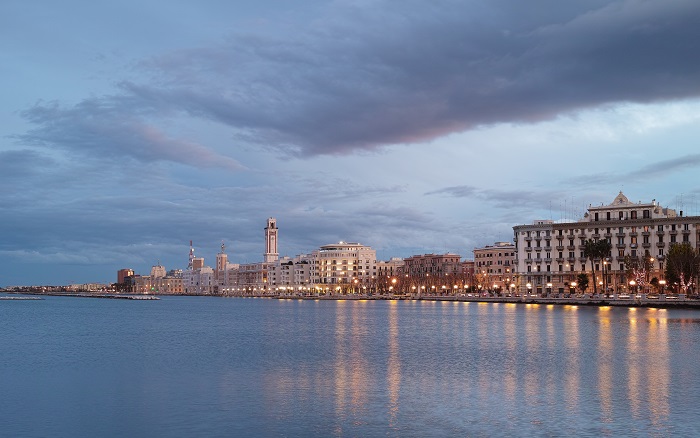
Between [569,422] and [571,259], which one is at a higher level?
[571,259]

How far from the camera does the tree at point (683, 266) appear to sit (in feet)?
445

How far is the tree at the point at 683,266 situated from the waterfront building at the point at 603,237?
33.8 ft

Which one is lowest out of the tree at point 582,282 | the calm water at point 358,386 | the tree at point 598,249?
the calm water at point 358,386

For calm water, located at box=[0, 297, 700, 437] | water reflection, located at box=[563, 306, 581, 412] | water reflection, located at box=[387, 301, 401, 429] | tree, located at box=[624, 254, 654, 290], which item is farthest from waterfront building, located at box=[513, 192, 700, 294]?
water reflection, located at box=[387, 301, 401, 429]

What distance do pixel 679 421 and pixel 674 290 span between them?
135060mm

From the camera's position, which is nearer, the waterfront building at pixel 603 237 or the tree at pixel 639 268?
the tree at pixel 639 268

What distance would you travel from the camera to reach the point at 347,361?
169 feet

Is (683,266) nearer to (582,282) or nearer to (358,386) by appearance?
(582,282)

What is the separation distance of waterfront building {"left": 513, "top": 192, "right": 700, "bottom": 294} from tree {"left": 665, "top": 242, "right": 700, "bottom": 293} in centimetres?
1029

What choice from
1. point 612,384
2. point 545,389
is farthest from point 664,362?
point 545,389

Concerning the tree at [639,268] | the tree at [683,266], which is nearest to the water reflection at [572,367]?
the tree at [683,266]

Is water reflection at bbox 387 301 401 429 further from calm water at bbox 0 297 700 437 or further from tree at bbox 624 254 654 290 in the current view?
tree at bbox 624 254 654 290

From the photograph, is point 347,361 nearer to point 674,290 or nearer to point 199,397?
point 199,397

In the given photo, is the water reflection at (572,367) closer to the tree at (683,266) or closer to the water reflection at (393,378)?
the water reflection at (393,378)
